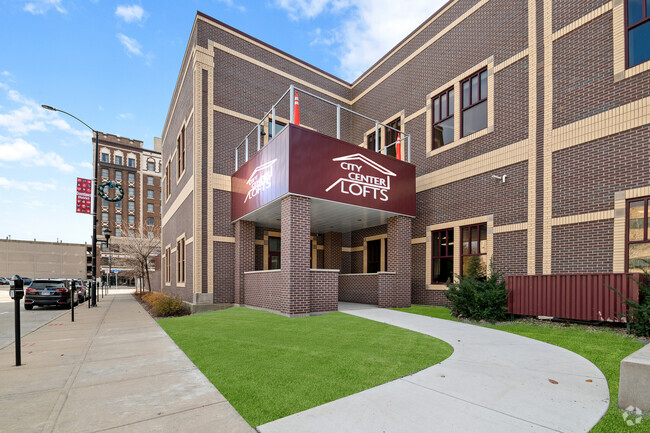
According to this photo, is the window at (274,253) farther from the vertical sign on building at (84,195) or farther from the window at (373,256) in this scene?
the vertical sign on building at (84,195)

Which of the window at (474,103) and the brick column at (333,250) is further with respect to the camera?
the brick column at (333,250)

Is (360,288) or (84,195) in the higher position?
(84,195)

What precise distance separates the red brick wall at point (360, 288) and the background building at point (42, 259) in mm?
67969

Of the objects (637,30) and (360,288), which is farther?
(360,288)

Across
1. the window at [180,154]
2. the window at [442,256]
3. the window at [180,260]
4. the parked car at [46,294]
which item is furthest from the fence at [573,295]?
the parked car at [46,294]

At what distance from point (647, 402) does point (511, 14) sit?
1290cm

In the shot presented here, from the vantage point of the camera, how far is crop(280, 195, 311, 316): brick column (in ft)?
33.4

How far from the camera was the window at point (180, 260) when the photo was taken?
57.0ft

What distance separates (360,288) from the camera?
1566 cm

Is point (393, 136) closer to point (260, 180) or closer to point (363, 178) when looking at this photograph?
Answer: point (363, 178)

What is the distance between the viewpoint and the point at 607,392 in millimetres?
3984

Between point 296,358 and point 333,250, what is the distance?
41.6ft

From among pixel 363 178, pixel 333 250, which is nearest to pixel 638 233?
pixel 363 178

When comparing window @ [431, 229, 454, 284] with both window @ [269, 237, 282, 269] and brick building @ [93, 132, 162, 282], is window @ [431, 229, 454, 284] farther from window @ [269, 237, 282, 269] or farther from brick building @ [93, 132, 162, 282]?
brick building @ [93, 132, 162, 282]
